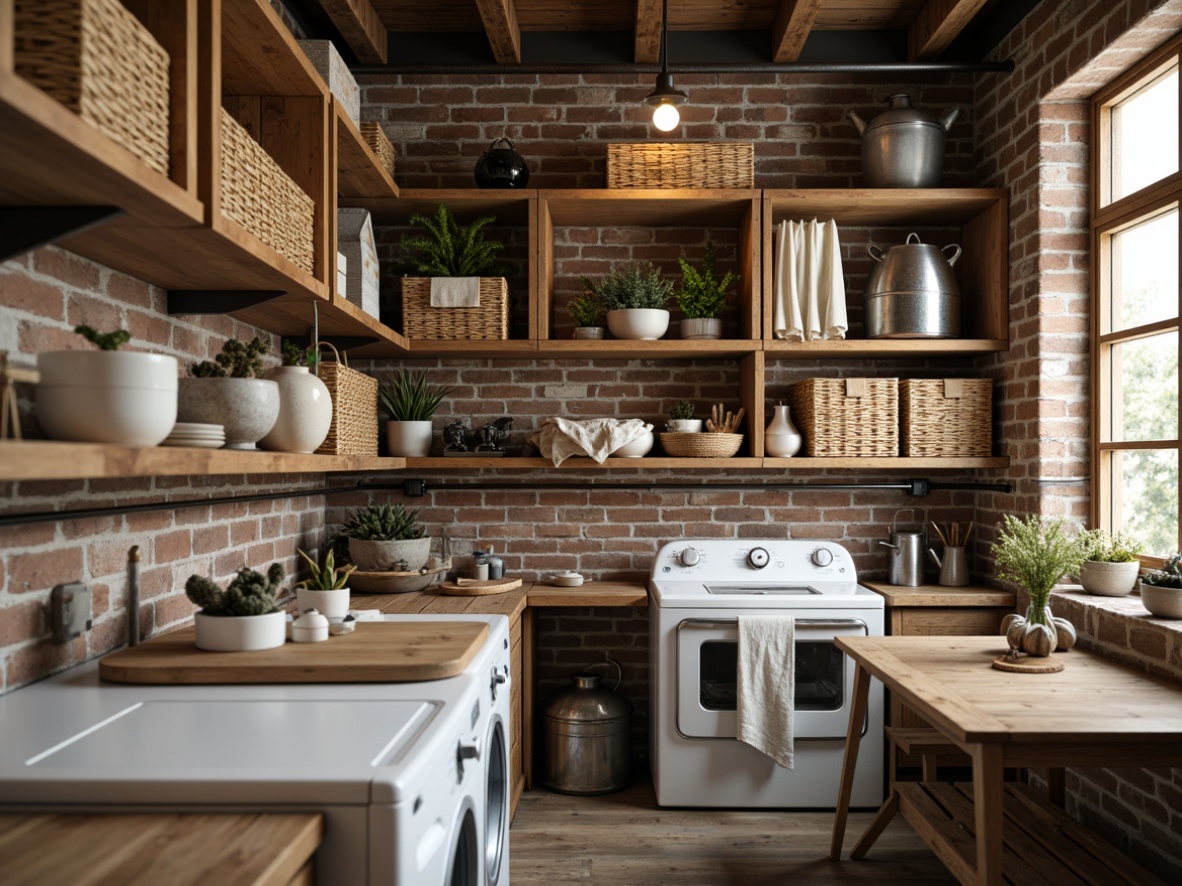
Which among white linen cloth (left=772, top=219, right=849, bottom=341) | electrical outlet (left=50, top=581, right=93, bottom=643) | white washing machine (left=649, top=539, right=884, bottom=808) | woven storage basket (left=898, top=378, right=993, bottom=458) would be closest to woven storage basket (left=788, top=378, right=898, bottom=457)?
woven storage basket (left=898, top=378, right=993, bottom=458)

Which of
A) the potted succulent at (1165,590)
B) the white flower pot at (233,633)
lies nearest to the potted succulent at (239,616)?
the white flower pot at (233,633)

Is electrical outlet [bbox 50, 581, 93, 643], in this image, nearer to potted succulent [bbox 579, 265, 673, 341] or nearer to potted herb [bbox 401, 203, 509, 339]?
potted herb [bbox 401, 203, 509, 339]

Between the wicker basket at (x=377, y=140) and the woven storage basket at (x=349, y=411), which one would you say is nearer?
the woven storage basket at (x=349, y=411)

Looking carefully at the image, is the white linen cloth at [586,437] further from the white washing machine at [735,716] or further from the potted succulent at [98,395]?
the potted succulent at [98,395]

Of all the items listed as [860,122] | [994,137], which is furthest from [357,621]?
[994,137]

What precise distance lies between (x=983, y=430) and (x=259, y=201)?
9.05 ft

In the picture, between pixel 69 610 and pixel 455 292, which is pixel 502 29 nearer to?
pixel 455 292

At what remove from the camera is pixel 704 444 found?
3.33 meters

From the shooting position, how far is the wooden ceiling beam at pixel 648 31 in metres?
3.12

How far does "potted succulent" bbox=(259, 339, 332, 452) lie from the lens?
6.50ft

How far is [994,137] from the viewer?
3.42m

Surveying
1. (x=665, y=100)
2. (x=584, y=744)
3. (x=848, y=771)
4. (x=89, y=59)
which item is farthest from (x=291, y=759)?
(x=665, y=100)

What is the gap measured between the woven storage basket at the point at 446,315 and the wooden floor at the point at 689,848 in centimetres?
179

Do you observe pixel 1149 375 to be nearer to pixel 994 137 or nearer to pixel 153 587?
pixel 994 137
